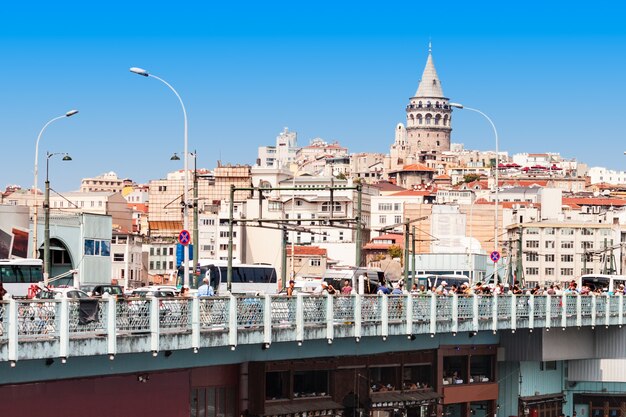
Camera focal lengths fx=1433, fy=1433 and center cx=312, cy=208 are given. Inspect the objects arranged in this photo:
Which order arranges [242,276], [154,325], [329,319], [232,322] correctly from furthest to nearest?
[242,276]
[329,319]
[232,322]
[154,325]

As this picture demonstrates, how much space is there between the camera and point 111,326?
31.3m

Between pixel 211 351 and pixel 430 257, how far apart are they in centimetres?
9146

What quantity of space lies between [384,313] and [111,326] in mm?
12186

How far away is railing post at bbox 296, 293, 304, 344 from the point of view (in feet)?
124

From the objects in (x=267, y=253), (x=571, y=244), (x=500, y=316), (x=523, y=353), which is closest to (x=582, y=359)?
(x=523, y=353)

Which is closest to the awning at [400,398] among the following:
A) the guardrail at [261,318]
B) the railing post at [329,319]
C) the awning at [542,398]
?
the guardrail at [261,318]

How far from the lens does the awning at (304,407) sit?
43625 mm

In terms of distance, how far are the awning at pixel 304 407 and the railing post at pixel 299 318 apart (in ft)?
19.3

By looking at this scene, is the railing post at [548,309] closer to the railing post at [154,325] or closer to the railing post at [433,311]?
the railing post at [433,311]

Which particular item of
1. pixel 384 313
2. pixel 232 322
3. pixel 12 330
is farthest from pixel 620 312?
pixel 12 330

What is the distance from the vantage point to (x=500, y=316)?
160ft

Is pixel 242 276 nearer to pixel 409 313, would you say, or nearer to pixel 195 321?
pixel 409 313

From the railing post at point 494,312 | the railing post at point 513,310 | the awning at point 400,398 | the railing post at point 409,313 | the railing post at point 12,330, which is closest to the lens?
the railing post at point 12,330

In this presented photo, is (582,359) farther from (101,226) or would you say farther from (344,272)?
(101,226)
